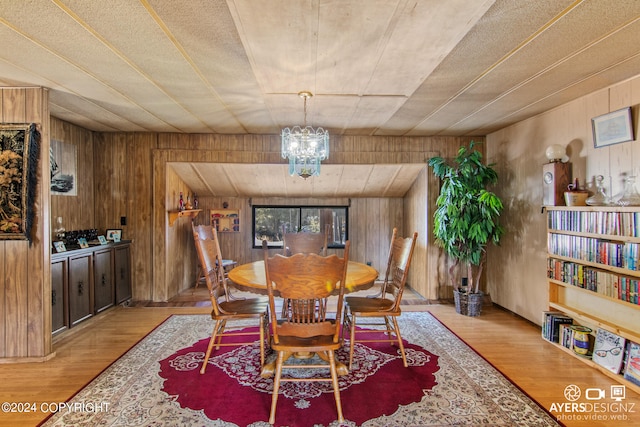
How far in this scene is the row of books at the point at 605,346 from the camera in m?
2.46

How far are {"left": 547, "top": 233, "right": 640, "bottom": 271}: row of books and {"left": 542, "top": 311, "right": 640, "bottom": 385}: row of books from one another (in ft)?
1.89

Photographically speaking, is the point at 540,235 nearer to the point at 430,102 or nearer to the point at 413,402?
the point at 430,102

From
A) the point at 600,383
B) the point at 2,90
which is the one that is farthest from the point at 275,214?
the point at 600,383

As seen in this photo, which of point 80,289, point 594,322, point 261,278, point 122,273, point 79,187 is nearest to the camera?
point 261,278

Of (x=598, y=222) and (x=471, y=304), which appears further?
(x=471, y=304)

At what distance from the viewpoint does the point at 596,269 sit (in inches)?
113

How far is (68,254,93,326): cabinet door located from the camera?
352 cm

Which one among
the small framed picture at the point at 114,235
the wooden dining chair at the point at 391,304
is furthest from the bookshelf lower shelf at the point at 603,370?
the small framed picture at the point at 114,235

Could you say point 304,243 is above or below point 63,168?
below

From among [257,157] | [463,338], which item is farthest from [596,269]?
[257,157]

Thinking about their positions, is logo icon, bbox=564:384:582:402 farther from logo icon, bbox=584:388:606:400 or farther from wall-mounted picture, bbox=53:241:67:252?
wall-mounted picture, bbox=53:241:67:252

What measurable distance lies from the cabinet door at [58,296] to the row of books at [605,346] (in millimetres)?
4860

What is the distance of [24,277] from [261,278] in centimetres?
208

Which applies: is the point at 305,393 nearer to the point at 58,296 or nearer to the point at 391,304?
the point at 391,304
